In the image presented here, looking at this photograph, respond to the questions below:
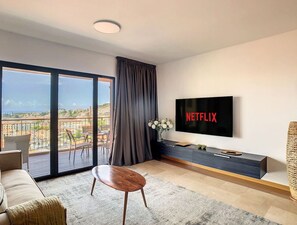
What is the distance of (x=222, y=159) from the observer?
3.31 m

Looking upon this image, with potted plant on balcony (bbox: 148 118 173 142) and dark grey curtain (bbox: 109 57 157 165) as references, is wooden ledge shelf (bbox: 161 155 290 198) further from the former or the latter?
dark grey curtain (bbox: 109 57 157 165)

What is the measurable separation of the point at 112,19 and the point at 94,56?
1.52 metres

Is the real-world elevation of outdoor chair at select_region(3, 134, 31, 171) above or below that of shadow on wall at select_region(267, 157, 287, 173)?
above

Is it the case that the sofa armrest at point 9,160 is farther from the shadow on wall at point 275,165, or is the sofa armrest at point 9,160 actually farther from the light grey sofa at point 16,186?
the shadow on wall at point 275,165

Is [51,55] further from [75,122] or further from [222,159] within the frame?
[222,159]

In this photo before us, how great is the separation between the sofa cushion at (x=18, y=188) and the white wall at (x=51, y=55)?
1.86 metres

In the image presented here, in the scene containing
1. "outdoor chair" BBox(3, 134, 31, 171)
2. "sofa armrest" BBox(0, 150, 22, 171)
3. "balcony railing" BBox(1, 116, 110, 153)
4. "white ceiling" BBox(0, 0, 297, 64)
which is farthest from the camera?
"balcony railing" BBox(1, 116, 110, 153)

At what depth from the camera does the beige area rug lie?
208cm

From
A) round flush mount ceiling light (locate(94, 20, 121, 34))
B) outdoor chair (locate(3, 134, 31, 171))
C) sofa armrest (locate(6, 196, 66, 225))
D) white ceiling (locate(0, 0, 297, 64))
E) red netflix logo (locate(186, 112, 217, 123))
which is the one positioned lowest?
sofa armrest (locate(6, 196, 66, 225))

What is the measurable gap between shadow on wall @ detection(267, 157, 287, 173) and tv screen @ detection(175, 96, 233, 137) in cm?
74

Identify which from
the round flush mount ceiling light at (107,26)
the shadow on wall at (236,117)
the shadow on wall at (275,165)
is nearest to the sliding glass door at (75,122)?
the round flush mount ceiling light at (107,26)

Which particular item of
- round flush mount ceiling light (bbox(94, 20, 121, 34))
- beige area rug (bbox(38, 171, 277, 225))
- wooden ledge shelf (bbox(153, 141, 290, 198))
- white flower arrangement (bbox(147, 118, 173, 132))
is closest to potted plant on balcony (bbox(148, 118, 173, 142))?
white flower arrangement (bbox(147, 118, 173, 132))

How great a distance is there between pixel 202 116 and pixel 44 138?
124 inches

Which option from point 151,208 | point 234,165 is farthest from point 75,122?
point 234,165
